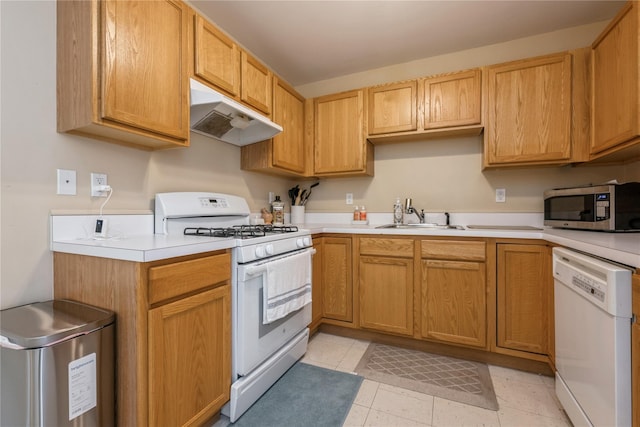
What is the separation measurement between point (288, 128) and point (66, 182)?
63.9 inches

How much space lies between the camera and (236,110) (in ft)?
5.76

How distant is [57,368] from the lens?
3.08 ft

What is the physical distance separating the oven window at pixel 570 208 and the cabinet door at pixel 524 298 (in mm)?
281

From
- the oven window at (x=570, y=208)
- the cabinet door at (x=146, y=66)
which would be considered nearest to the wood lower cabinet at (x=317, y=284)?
the cabinet door at (x=146, y=66)

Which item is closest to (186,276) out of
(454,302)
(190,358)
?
(190,358)

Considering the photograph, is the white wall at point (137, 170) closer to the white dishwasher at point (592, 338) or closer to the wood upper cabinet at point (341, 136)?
the wood upper cabinet at point (341, 136)

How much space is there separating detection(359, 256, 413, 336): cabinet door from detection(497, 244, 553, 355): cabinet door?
59 cm

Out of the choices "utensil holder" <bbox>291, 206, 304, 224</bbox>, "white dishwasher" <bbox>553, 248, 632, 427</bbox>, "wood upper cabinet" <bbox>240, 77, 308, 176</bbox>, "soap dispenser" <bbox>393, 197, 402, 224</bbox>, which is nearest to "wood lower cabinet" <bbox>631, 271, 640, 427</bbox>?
"white dishwasher" <bbox>553, 248, 632, 427</bbox>

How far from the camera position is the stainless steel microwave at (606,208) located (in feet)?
5.10

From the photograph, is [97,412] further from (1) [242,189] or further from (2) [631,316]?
(2) [631,316]

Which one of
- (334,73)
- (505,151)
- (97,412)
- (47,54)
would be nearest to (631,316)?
(505,151)

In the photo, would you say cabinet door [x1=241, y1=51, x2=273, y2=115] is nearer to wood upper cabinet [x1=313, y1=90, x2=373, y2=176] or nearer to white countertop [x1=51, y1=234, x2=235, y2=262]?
wood upper cabinet [x1=313, y1=90, x2=373, y2=176]

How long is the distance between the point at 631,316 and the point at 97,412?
189 centimetres

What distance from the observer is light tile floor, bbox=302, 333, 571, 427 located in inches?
56.1
